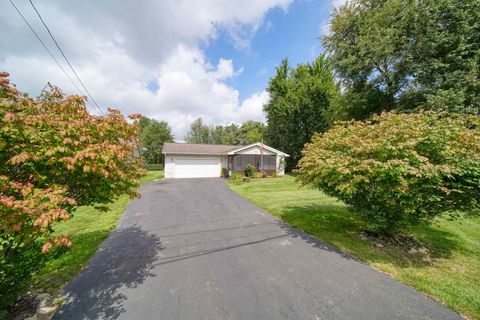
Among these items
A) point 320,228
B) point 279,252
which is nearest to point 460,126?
point 320,228

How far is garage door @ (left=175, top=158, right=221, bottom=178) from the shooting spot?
1988cm

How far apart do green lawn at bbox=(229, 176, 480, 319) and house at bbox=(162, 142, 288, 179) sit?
1223cm

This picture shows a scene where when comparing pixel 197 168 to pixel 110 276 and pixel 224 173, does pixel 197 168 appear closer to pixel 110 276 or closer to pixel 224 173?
pixel 224 173

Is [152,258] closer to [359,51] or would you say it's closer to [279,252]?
[279,252]

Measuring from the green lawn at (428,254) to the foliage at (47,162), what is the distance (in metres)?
5.43

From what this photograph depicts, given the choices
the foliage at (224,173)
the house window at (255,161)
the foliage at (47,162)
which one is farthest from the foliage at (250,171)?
the foliage at (47,162)

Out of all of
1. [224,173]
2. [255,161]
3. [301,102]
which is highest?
[301,102]

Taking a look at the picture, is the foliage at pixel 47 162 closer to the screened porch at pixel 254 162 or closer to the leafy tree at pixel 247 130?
the screened porch at pixel 254 162

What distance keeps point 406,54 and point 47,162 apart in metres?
17.3

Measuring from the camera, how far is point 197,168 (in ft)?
67.3

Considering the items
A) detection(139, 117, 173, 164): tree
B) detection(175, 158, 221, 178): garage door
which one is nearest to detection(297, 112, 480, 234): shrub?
detection(175, 158, 221, 178): garage door

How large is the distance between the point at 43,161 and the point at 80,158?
2.20 ft

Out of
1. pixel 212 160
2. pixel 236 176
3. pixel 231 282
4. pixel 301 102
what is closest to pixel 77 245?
pixel 231 282

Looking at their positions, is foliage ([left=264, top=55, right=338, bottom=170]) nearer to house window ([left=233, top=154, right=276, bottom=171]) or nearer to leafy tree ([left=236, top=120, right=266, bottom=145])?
house window ([left=233, top=154, right=276, bottom=171])
